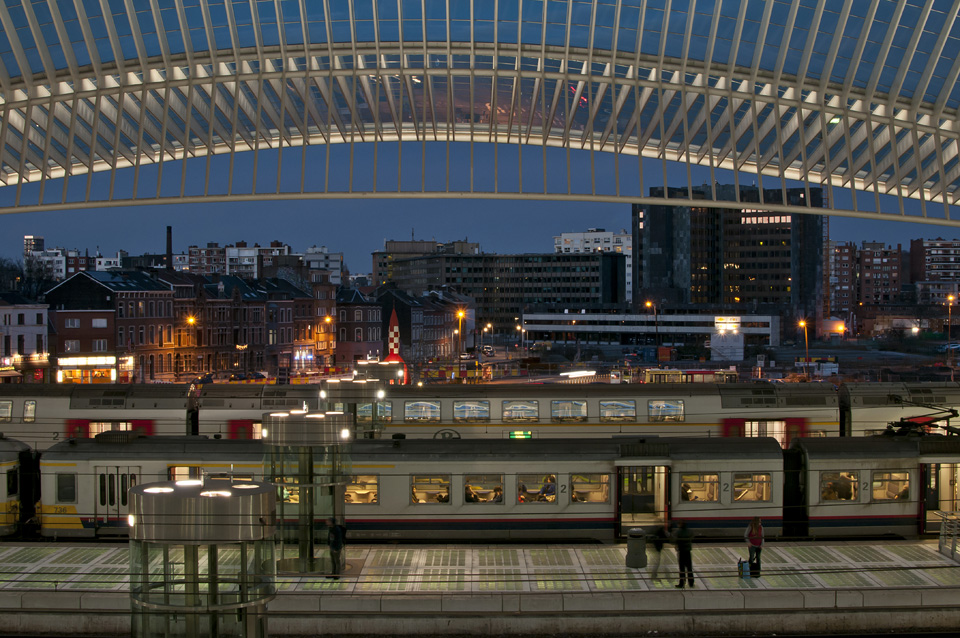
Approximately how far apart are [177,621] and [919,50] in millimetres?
21650

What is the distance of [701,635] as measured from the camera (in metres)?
13.7

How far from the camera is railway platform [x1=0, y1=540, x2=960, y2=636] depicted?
1357 centimetres

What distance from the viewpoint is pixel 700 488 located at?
57.9ft

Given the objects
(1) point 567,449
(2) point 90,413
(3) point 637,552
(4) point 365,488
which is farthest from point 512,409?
(2) point 90,413

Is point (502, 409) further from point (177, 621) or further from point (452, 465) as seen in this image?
point (177, 621)

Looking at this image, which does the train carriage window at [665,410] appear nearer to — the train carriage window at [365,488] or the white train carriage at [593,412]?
the white train carriage at [593,412]

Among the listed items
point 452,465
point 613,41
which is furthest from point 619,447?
point 613,41

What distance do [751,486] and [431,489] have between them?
20.7ft

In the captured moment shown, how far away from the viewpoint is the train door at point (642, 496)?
17312mm

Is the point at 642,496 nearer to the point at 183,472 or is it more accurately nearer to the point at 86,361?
the point at 183,472

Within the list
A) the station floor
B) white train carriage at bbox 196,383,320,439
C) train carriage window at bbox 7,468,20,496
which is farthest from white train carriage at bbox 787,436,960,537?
train carriage window at bbox 7,468,20,496

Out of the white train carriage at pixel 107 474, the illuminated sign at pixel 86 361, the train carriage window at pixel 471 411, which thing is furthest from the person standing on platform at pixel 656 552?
the illuminated sign at pixel 86 361

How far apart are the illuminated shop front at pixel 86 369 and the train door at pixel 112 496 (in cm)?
3173

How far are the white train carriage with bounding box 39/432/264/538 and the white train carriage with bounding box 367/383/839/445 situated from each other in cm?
561
